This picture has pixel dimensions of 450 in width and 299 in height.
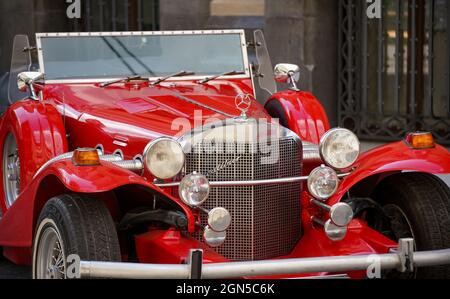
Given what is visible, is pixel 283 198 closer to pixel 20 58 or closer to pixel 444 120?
pixel 20 58

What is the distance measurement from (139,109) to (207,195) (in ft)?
3.79

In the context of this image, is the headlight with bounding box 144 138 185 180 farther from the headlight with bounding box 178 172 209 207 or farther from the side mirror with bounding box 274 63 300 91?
the side mirror with bounding box 274 63 300 91

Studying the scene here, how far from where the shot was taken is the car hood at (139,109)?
5.86 metres

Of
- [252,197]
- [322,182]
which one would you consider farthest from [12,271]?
[322,182]

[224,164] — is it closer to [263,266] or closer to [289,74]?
[263,266]

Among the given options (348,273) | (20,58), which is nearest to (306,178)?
(348,273)

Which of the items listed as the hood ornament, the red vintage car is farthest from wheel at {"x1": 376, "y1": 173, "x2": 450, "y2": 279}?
the hood ornament

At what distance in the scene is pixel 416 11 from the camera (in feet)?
36.4

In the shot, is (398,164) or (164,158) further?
(398,164)

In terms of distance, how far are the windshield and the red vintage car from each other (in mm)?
269

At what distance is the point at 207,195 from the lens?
5.21 meters

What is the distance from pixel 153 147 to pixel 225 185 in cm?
45

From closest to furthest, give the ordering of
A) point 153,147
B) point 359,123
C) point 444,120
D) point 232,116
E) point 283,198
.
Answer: point 153,147, point 283,198, point 232,116, point 444,120, point 359,123

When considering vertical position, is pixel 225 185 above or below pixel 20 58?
below
